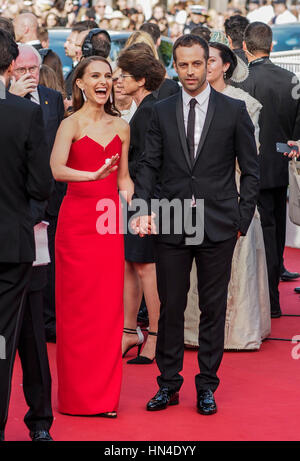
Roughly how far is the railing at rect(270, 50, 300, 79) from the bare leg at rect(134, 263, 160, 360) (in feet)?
15.5

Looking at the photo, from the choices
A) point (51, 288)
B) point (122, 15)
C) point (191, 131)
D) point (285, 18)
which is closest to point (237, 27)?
point (51, 288)

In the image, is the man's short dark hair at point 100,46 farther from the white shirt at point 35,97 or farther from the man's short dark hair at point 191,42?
the man's short dark hair at point 191,42

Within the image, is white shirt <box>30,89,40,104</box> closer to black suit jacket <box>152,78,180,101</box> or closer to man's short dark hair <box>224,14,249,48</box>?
black suit jacket <box>152,78,180,101</box>

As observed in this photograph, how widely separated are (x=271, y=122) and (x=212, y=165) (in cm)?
277

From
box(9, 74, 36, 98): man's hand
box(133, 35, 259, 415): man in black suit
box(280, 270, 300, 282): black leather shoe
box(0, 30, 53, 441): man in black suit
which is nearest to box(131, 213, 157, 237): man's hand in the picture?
box(133, 35, 259, 415): man in black suit

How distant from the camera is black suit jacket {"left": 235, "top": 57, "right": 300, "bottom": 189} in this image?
25.7 ft

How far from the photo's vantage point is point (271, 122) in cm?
789

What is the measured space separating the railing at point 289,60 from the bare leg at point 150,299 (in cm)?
472

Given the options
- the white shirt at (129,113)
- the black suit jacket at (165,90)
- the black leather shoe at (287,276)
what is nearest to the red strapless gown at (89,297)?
the black suit jacket at (165,90)

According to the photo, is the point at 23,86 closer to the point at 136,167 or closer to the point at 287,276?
the point at 136,167
